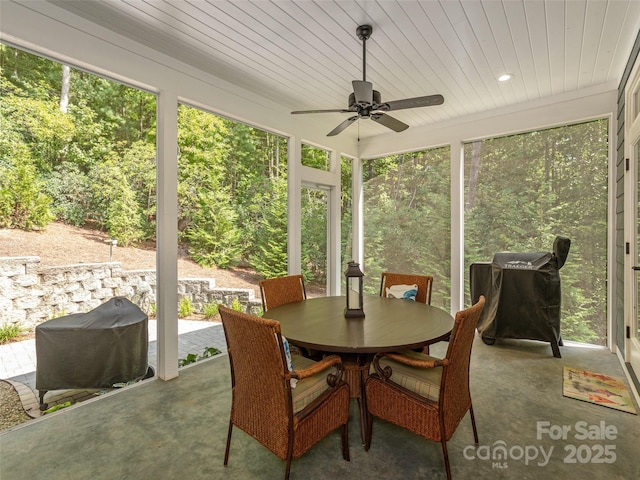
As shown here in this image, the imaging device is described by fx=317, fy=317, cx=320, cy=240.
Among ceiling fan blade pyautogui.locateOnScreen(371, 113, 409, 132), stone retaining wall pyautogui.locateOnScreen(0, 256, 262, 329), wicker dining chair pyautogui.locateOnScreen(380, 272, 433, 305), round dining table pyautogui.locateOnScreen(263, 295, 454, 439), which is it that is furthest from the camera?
wicker dining chair pyautogui.locateOnScreen(380, 272, 433, 305)

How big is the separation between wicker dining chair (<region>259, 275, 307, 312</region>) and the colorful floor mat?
2303 millimetres

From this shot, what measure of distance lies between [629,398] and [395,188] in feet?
11.6

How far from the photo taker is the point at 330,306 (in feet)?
8.32

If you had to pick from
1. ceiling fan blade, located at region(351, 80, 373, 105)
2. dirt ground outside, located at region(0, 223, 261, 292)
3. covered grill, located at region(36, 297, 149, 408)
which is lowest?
covered grill, located at region(36, 297, 149, 408)


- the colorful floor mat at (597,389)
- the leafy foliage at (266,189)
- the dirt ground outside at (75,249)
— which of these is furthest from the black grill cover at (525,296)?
the dirt ground outside at (75,249)

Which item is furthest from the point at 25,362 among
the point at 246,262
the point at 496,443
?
the point at 496,443

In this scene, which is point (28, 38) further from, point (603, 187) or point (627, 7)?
point (603, 187)

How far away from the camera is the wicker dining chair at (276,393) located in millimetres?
1428

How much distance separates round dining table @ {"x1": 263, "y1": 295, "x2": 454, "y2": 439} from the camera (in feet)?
5.51

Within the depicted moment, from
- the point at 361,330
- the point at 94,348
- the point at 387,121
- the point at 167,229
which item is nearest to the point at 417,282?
the point at 361,330

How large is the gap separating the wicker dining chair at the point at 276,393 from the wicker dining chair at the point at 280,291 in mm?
942

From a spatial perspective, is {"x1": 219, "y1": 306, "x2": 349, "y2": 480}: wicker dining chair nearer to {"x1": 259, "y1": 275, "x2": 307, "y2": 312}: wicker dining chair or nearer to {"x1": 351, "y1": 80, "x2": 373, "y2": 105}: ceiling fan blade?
{"x1": 259, "y1": 275, "x2": 307, "y2": 312}: wicker dining chair

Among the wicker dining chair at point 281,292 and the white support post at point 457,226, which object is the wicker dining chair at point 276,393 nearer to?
the wicker dining chair at point 281,292

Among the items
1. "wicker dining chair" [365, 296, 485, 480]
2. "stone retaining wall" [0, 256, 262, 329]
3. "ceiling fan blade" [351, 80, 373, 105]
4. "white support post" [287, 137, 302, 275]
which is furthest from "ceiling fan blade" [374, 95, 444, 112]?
"stone retaining wall" [0, 256, 262, 329]
